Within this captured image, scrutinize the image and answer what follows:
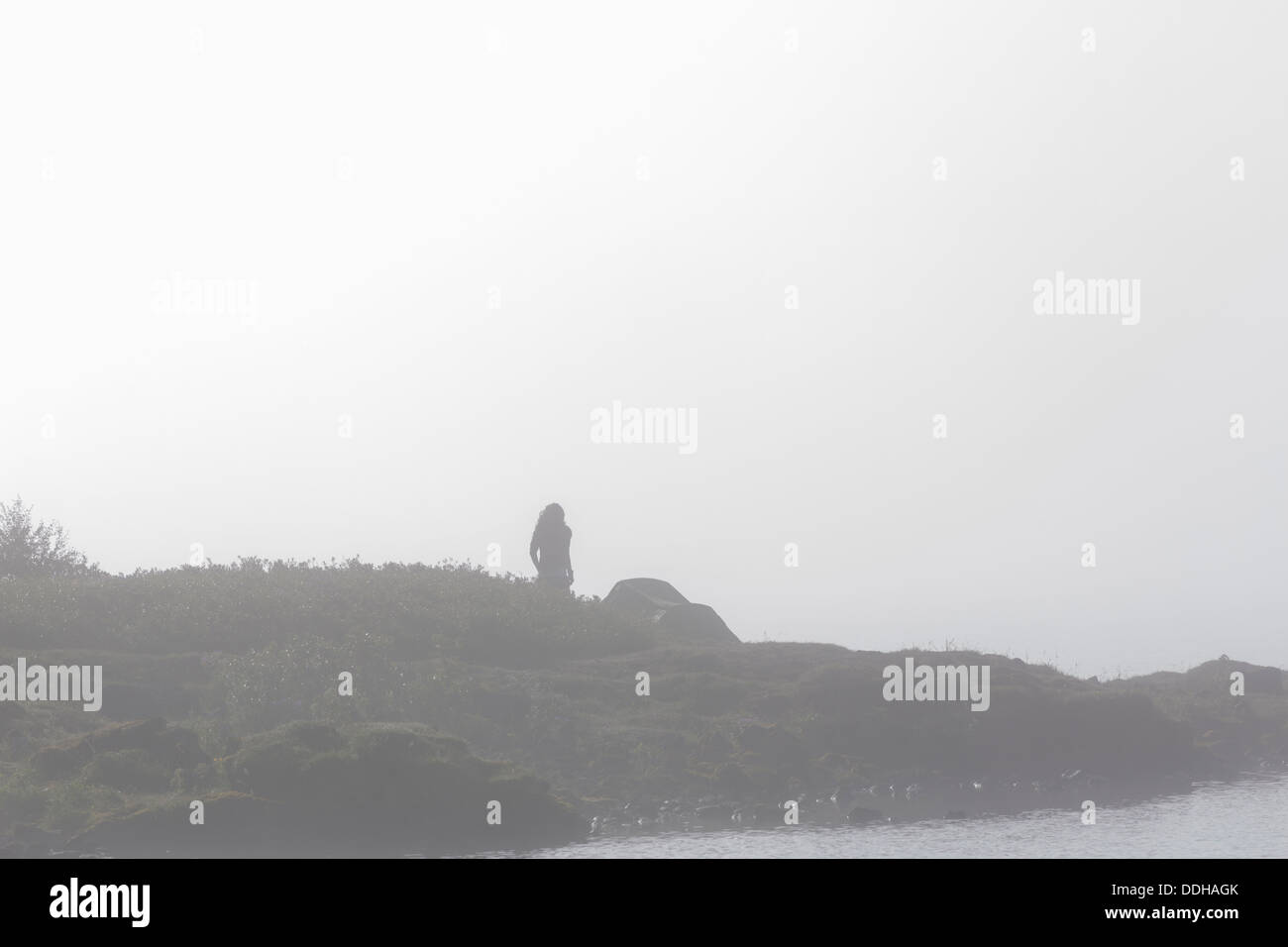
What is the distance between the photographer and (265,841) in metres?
27.3

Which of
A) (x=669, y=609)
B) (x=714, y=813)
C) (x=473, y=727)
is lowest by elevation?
(x=714, y=813)

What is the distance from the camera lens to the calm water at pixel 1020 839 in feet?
88.8

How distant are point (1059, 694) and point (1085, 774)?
4252 millimetres

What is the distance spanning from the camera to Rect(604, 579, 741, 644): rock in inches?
2046

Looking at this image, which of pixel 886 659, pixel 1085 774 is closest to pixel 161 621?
pixel 886 659

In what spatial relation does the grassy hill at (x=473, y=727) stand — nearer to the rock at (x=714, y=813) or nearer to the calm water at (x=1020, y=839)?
the rock at (x=714, y=813)

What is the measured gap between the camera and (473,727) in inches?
1443

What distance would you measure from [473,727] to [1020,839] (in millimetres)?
15836

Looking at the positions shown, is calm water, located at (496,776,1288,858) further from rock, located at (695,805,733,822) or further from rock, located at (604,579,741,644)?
rock, located at (604,579,741,644)

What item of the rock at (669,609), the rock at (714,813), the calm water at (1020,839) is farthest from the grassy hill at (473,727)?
the rock at (669,609)

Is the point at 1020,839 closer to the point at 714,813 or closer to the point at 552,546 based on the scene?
the point at 714,813

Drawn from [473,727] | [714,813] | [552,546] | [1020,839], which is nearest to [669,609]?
[552,546]
